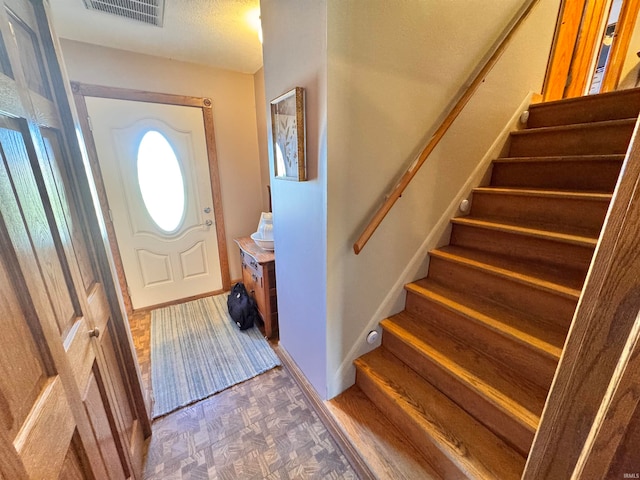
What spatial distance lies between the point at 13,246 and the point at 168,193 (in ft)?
7.49

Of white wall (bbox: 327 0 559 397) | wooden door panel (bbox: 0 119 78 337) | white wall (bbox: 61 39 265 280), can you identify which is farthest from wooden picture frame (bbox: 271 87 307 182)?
white wall (bbox: 61 39 265 280)

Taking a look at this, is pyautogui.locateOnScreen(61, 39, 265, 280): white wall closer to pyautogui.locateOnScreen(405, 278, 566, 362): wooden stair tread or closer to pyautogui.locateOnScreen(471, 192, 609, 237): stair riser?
pyautogui.locateOnScreen(405, 278, 566, 362): wooden stair tread

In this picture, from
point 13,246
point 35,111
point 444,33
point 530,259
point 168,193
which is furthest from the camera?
point 168,193

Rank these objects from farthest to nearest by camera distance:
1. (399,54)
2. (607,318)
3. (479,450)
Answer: (399,54) < (479,450) < (607,318)

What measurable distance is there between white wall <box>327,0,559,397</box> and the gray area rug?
820mm

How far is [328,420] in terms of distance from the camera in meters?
1.45

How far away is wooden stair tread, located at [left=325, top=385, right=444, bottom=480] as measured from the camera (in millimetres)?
1157

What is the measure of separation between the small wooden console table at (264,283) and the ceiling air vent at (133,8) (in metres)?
1.79

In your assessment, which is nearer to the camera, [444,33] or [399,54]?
[399,54]

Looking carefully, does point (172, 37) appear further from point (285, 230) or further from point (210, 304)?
point (210, 304)

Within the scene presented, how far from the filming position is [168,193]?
2.57m

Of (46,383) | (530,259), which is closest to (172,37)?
(46,383)

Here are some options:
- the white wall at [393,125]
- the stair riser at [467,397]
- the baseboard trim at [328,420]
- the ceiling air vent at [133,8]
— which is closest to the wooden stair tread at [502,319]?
the white wall at [393,125]

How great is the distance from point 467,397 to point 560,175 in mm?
1498
